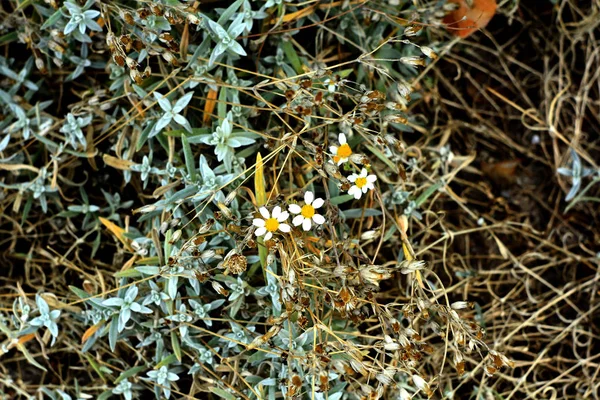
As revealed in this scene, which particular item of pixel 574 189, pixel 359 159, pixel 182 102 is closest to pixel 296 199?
pixel 359 159

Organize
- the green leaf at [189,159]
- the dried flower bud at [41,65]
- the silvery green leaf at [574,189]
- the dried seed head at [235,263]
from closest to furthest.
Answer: the dried seed head at [235,263] < the green leaf at [189,159] < the dried flower bud at [41,65] < the silvery green leaf at [574,189]

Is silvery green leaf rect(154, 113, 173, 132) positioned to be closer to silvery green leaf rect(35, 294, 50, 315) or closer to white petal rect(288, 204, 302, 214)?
white petal rect(288, 204, 302, 214)

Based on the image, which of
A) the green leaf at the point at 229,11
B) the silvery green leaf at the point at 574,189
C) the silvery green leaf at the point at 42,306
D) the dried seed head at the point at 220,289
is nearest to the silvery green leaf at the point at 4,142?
the silvery green leaf at the point at 42,306

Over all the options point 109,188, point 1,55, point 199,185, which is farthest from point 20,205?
point 199,185

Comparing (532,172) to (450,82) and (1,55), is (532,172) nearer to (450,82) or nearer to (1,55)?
(450,82)

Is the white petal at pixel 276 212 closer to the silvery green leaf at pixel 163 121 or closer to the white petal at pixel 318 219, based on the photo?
the white petal at pixel 318 219

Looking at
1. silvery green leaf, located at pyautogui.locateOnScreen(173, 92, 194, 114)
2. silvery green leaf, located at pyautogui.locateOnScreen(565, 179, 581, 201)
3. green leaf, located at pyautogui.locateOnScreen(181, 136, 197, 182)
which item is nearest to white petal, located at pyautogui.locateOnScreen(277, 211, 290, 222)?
green leaf, located at pyautogui.locateOnScreen(181, 136, 197, 182)
